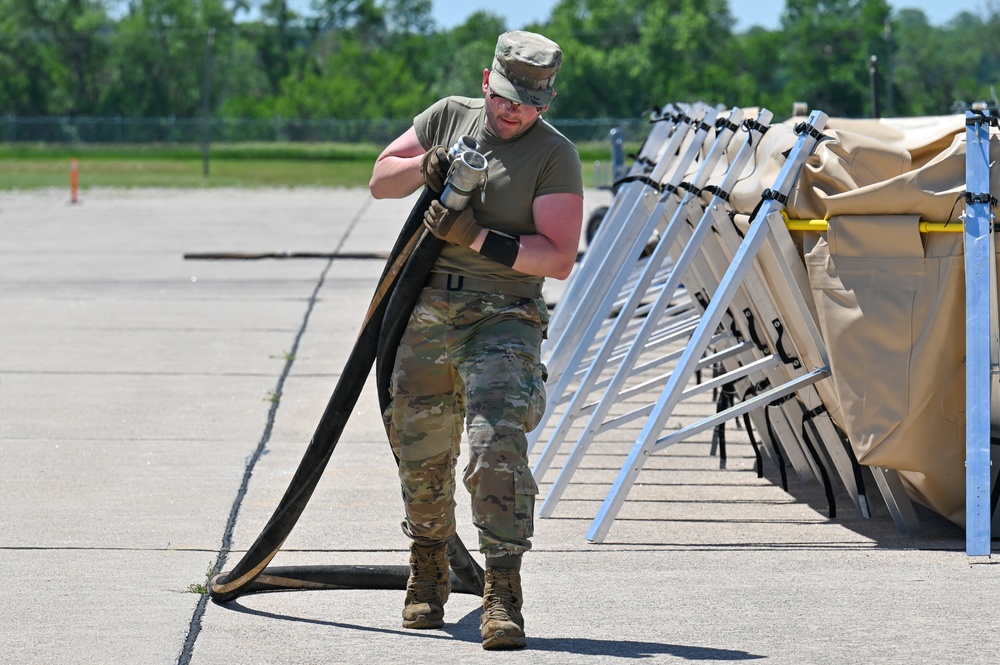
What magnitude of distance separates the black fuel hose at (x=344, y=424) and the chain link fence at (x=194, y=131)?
5651cm

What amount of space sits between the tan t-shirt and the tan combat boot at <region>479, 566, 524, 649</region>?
93cm

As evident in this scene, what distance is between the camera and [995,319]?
17.9ft

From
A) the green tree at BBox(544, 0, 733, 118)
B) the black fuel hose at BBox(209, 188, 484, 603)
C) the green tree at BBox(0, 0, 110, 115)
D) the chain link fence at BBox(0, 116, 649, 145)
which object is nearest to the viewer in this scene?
the black fuel hose at BBox(209, 188, 484, 603)

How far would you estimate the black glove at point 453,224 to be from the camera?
4328 millimetres

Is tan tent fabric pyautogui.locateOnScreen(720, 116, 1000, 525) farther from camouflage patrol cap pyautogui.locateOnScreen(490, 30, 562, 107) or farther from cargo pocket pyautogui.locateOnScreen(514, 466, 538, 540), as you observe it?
cargo pocket pyautogui.locateOnScreen(514, 466, 538, 540)

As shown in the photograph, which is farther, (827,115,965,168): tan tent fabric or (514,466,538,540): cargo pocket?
(827,115,965,168): tan tent fabric

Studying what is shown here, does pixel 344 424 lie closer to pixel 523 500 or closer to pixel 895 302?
pixel 523 500

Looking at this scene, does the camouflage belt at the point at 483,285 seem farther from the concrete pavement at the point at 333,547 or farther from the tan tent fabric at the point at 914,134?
the tan tent fabric at the point at 914,134

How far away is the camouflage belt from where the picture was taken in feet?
A: 14.9

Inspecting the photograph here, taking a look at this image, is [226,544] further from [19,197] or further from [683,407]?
[19,197]

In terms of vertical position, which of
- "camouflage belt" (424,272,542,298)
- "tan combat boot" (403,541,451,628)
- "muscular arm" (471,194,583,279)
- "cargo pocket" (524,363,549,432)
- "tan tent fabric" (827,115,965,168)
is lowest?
"tan combat boot" (403,541,451,628)

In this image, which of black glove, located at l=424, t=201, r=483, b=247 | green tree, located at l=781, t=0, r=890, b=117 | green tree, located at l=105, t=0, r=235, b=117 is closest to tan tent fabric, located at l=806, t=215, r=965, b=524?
black glove, located at l=424, t=201, r=483, b=247

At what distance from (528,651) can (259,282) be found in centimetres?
1178

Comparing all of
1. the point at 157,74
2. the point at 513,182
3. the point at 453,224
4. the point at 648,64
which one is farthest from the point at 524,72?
the point at 157,74
